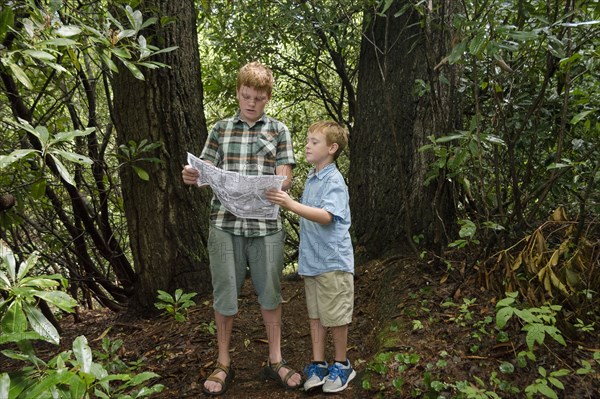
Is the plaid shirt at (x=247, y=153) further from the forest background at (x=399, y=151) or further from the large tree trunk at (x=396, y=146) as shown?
the large tree trunk at (x=396, y=146)

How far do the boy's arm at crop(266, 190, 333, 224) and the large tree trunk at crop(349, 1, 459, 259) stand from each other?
52.8 inches

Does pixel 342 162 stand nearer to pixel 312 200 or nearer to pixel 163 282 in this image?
pixel 163 282

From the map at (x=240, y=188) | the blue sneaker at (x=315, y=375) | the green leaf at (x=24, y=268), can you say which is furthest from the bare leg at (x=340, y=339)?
the green leaf at (x=24, y=268)

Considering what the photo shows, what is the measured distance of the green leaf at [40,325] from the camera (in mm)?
1852

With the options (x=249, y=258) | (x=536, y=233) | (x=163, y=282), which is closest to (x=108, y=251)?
(x=163, y=282)

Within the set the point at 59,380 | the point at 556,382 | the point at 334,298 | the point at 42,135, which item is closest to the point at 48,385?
the point at 59,380

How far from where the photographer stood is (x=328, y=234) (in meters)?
2.99

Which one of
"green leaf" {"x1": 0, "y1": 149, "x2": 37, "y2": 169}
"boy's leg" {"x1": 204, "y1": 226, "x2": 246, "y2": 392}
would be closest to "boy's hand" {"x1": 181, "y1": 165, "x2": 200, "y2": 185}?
"boy's leg" {"x1": 204, "y1": 226, "x2": 246, "y2": 392}

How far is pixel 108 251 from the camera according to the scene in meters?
5.06

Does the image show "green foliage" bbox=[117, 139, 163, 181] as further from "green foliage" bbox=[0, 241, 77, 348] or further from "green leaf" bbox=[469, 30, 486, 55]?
"green leaf" bbox=[469, 30, 486, 55]

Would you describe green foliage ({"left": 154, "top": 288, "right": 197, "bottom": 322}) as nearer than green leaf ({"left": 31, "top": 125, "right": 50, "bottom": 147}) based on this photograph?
No

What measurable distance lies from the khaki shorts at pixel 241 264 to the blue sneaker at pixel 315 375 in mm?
431

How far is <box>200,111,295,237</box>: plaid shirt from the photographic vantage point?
3066 mm

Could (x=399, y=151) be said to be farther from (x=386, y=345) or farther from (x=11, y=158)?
(x=11, y=158)
